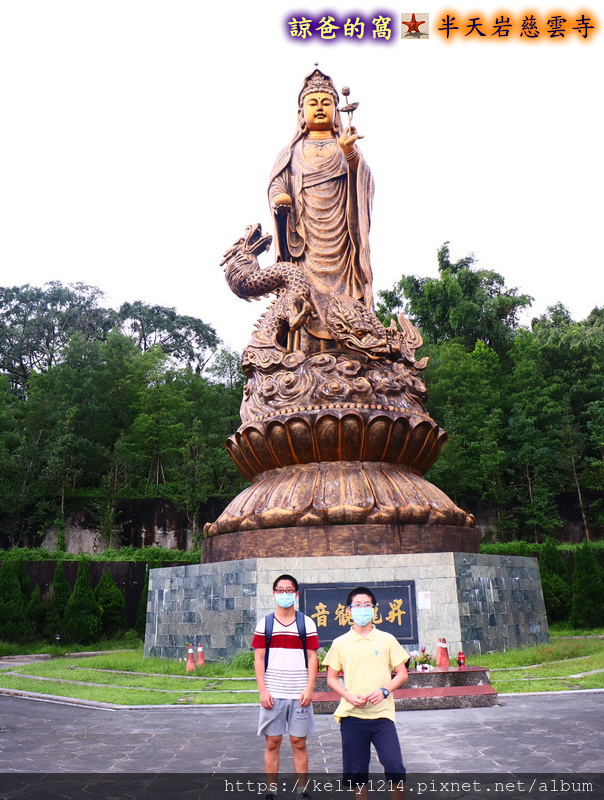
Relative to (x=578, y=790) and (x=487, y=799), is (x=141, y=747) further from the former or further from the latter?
(x=578, y=790)

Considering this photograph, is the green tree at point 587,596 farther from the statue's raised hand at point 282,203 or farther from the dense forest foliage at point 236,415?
the statue's raised hand at point 282,203

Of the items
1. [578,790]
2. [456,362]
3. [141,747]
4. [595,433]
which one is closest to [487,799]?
[578,790]

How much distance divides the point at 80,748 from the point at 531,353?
24.1 meters

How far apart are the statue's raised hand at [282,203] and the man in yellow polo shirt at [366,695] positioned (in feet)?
36.8

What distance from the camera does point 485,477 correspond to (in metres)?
23.3

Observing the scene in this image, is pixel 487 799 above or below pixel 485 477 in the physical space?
below

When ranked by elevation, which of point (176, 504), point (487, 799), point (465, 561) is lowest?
point (487, 799)

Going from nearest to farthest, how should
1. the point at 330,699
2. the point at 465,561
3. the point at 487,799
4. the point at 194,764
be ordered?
the point at 487,799 < the point at 194,764 < the point at 330,699 < the point at 465,561

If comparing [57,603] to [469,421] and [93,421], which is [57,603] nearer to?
[93,421]

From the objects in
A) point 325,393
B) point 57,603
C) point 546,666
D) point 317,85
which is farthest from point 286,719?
point 57,603

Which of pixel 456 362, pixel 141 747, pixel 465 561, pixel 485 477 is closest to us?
pixel 141 747

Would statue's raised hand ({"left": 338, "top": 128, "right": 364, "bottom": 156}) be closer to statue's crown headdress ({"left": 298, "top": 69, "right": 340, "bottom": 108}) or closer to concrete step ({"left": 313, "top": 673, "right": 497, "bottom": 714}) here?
statue's crown headdress ({"left": 298, "top": 69, "right": 340, "bottom": 108})

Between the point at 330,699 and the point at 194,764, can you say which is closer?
the point at 194,764

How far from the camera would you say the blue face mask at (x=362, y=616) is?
3.46 m
